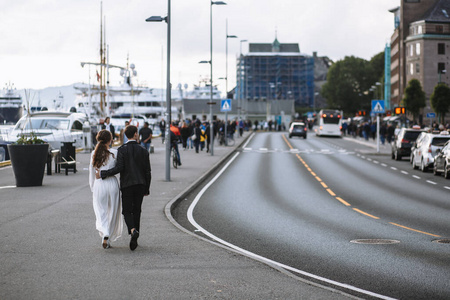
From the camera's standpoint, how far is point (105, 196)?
10.2m

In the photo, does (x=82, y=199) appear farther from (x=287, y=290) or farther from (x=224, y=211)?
(x=287, y=290)

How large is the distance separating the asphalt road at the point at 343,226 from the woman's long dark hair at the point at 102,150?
2429mm

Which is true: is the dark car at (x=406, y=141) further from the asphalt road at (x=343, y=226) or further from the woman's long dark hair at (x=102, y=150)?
the woman's long dark hair at (x=102, y=150)

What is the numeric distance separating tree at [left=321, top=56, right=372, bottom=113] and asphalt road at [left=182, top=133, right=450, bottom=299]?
433 feet

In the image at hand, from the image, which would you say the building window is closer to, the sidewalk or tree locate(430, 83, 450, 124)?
tree locate(430, 83, 450, 124)

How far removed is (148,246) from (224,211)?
5.89m

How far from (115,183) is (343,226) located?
207 inches

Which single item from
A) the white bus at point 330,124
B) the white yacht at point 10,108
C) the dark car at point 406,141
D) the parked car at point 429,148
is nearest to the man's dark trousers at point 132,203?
the parked car at point 429,148

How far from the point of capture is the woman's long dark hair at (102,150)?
10.2 meters

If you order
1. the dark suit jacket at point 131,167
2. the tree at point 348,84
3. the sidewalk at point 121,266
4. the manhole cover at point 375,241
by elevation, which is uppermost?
the tree at point 348,84

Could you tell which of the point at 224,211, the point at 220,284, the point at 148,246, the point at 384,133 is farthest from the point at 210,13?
the point at 220,284

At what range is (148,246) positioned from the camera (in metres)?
10.6

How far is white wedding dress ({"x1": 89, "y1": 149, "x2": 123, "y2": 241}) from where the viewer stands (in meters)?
10.1

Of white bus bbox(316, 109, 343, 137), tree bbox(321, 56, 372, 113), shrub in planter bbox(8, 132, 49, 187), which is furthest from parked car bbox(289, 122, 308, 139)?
tree bbox(321, 56, 372, 113)
